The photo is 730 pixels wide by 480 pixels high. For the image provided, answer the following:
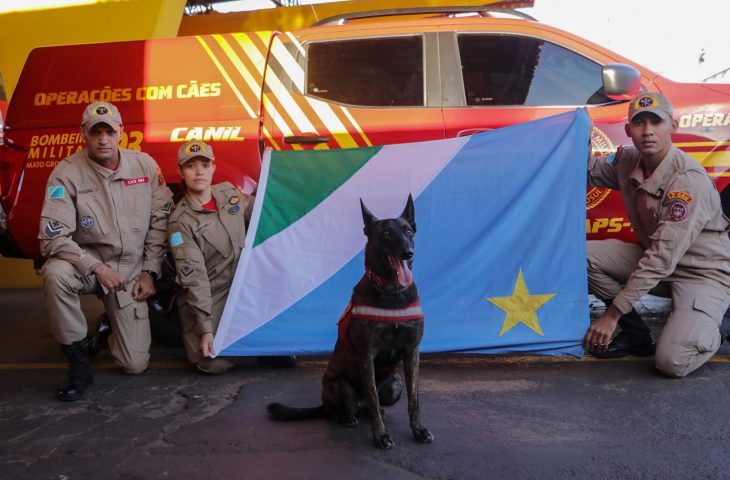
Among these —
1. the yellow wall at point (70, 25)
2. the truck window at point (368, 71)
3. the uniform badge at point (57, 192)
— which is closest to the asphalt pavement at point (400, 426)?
the uniform badge at point (57, 192)

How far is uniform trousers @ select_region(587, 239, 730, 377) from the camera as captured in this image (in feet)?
10.7

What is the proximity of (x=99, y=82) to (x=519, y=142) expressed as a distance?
292 cm

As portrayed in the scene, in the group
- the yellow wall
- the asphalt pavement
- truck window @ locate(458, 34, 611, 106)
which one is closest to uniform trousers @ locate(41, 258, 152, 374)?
the asphalt pavement

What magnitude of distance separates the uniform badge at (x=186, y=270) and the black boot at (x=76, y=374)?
67 centimetres

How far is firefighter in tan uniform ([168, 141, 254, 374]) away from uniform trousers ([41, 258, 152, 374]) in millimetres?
271

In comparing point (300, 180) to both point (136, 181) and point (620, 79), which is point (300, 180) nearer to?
point (136, 181)

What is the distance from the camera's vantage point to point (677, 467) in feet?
7.47

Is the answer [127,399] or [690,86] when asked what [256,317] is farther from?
[690,86]

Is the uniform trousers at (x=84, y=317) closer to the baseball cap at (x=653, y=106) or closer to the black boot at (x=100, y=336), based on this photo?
the black boot at (x=100, y=336)

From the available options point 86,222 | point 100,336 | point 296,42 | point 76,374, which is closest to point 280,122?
point 296,42

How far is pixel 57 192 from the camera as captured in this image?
3.55 meters

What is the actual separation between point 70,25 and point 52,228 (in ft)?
18.3

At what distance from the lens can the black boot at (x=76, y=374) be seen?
3264 mm

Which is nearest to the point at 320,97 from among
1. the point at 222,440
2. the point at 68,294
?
the point at 68,294
